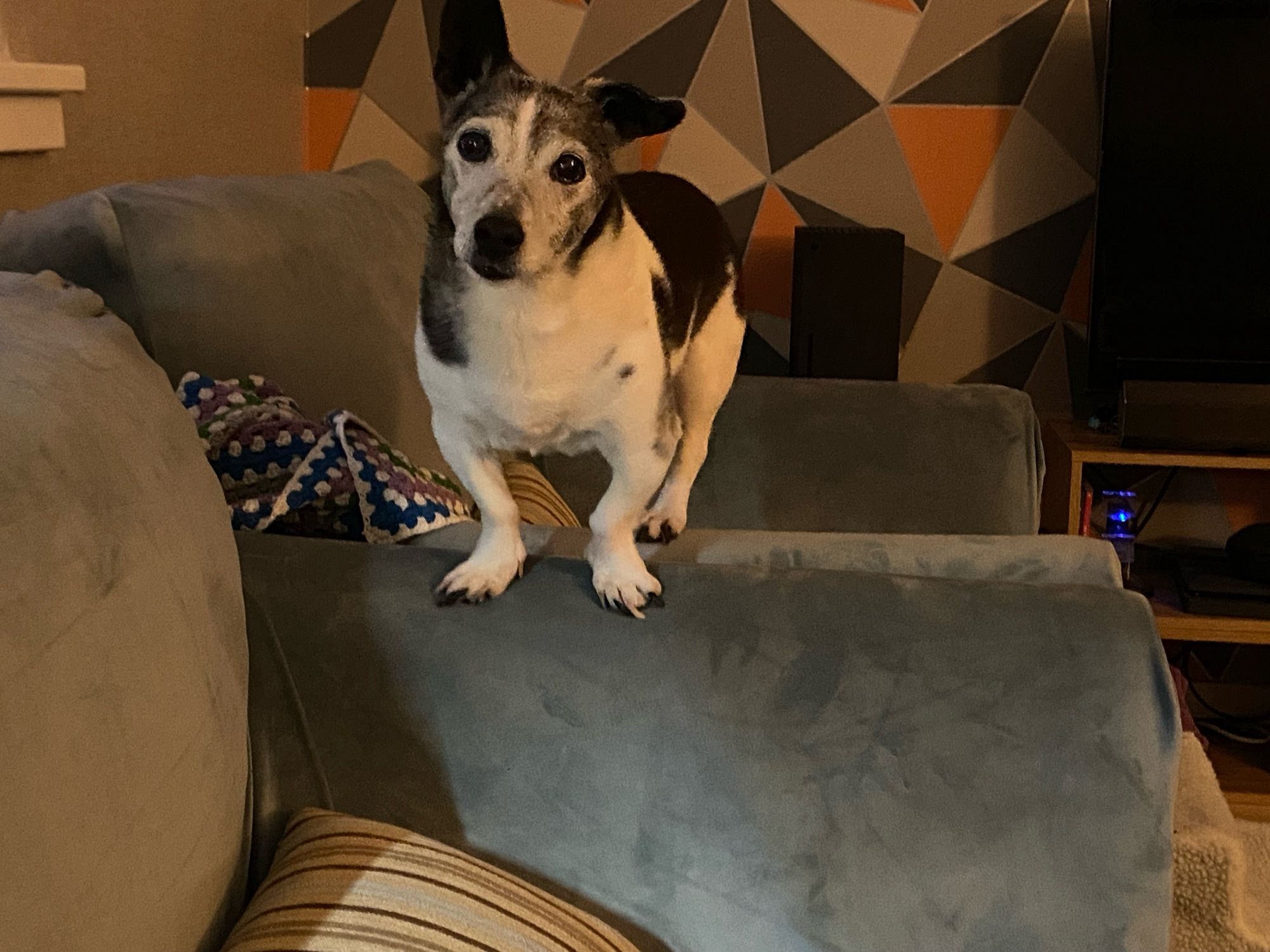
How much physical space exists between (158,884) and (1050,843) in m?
0.62

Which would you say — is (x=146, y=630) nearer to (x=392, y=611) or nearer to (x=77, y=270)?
(x=392, y=611)

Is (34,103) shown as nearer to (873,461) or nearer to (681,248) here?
(681,248)

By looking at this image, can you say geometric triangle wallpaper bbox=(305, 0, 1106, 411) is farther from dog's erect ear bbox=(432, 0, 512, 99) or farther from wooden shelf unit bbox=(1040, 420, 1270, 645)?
dog's erect ear bbox=(432, 0, 512, 99)

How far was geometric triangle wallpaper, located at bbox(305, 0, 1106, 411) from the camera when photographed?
93.1 inches

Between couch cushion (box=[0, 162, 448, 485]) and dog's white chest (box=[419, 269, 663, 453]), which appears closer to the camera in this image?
dog's white chest (box=[419, 269, 663, 453])

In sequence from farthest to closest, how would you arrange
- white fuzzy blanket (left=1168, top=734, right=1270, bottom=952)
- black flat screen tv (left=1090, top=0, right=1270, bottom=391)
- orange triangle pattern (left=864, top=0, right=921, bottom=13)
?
orange triangle pattern (left=864, top=0, right=921, bottom=13)
black flat screen tv (left=1090, top=0, right=1270, bottom=391)
white fuzzy blanket (left=1168, top=734, right=1270, bottom=952)

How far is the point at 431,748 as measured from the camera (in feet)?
3.00

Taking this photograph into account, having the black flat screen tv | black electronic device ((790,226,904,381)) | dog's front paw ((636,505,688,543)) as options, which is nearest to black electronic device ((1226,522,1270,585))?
the black flat screen tv

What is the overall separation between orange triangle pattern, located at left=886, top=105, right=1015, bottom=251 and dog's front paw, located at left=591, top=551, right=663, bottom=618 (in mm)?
1781

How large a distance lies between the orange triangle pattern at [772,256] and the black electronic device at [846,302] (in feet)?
0.92

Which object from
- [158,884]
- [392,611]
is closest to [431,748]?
[392,611]

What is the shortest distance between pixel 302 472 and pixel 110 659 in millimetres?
422

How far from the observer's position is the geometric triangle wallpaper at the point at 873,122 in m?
2.37

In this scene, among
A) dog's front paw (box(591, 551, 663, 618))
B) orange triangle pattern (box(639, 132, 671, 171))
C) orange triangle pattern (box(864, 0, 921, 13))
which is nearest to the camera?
dog's front paw (box(591, 551, 663, 618))
